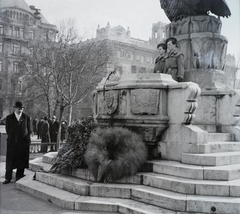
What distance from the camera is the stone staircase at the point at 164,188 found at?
4.99 metres

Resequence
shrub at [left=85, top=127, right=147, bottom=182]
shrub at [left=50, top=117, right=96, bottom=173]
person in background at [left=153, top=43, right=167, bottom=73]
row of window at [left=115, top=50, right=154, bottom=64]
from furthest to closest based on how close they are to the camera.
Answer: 1. row of window at [left=115, top=50, right=154, bottom=64]
2. person in background at [left=153, top=43, right=167, bottom=73]
3. shrub at [left=50, top=117, right=96, bottom=173]
4. shrub at [left=85, top=127, right=147, bottom=182]

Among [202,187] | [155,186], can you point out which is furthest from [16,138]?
[202,187]

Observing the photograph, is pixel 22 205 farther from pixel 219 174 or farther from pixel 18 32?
pixel 18 32

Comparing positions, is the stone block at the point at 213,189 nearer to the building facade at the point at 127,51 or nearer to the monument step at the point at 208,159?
the monument step at the point at 208,159

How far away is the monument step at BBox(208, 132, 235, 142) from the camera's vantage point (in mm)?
7340

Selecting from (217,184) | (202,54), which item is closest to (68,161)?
(217,184)

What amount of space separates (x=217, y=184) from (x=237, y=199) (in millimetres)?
383

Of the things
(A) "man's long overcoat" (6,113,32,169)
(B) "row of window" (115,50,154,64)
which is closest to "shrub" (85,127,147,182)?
(A) "man's long overcoat" (6,113,32,169)

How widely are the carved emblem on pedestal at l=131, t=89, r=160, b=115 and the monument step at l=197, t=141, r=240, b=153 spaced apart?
1211 millimetres

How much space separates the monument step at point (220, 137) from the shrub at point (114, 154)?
179 centimetres

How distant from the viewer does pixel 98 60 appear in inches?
912

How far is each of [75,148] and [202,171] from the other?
8.91ft

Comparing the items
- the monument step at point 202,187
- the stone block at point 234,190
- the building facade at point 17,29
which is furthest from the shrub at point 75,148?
the building facade at point 17,29

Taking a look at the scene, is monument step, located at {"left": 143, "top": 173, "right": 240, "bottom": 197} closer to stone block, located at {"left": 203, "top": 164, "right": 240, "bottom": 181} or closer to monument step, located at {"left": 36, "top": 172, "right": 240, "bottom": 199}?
monument step, located at {"left": 36, "top": 172, "right": 240, "bottom": 199}
